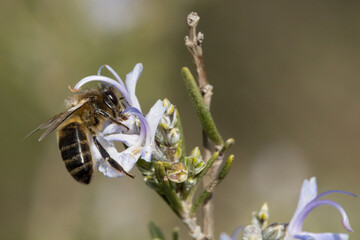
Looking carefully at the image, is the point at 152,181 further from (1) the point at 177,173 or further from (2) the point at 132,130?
(2) the point at 132,130

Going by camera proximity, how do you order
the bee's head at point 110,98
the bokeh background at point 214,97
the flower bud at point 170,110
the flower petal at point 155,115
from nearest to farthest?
the flower petal at point 155,115
the flower bud at point 170,110
the bee's head at point 110,98
the bokeh background at point 214,97

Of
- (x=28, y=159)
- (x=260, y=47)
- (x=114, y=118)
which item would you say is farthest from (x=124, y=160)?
(x=260, y=47)

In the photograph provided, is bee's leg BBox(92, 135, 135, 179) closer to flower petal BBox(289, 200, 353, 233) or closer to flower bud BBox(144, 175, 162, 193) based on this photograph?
flower bud BBox(144, 175, 162, 193)

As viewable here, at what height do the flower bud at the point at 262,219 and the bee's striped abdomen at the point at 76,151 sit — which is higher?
the bee's striped abdomen at the point at 76,151

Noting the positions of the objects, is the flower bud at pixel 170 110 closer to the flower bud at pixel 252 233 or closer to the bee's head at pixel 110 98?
the bee's head at pixel 110 98

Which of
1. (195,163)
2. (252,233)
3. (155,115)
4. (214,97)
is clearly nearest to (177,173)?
(195,163)

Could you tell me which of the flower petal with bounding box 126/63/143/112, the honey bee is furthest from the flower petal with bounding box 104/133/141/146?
the honey bee

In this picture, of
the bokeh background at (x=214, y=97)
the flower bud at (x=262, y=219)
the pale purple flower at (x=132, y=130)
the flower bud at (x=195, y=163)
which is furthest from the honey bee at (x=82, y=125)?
the bokeh background at (x=214, y=97)

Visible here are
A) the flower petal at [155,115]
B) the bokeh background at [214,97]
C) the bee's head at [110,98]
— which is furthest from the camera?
the bokeh background at [214,97]
